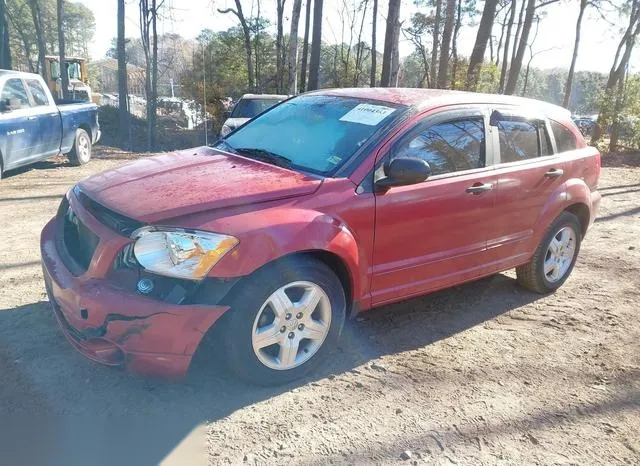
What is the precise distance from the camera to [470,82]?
17.5 meters

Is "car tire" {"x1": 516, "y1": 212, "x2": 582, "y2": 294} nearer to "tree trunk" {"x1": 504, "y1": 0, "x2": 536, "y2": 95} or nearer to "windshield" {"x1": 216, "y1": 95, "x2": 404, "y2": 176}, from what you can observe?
"windshield" {"x1": 216, "y1": 95, "x2": 404, "y2": 176}

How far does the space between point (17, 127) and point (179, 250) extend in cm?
694

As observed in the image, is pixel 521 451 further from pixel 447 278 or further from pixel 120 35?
pixel 120 35

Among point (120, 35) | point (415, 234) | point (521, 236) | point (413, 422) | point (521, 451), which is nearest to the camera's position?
point (521, 451)

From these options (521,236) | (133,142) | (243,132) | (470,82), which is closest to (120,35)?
(133,142)

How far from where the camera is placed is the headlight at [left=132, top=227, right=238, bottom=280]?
268 cm

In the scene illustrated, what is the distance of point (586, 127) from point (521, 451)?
98.8 feet

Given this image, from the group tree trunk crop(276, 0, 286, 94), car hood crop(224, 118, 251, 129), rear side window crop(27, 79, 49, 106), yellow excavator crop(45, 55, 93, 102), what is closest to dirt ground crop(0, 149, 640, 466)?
rear side window crop(27, 79, 49, 106)

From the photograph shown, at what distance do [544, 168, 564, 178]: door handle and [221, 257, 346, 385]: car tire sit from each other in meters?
2.26

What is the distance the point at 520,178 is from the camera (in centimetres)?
415

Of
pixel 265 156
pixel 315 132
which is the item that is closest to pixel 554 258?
pixel 315 132

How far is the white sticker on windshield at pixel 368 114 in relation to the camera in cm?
359

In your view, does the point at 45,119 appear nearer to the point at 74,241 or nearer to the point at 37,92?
the point at 37,92

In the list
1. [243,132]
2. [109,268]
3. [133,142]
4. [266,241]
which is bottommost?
[133,142]
